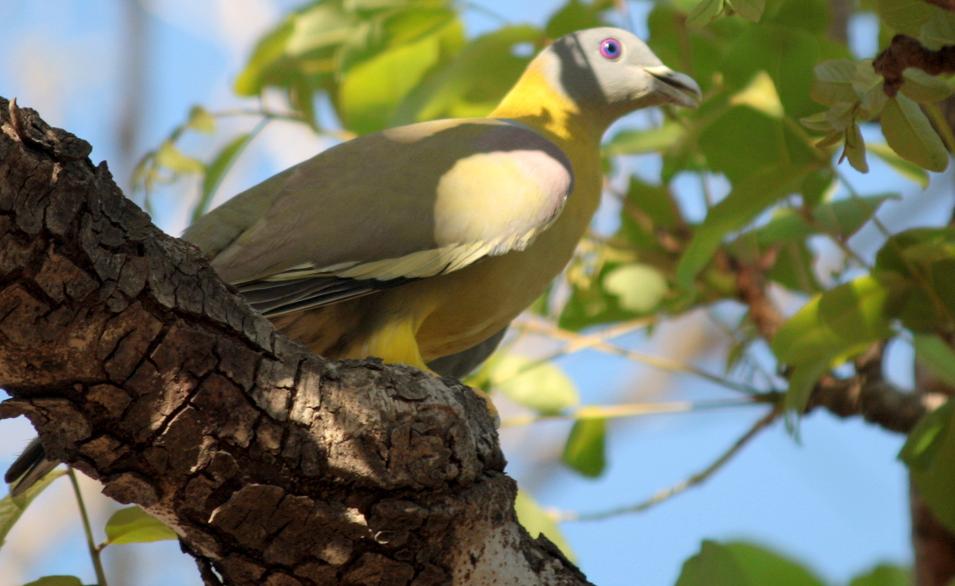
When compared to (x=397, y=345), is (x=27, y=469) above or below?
below

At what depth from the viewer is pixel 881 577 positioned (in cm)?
187

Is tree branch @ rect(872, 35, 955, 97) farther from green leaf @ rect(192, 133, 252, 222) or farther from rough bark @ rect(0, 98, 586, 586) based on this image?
green leaf @ rect(192, 133, 252, 222)

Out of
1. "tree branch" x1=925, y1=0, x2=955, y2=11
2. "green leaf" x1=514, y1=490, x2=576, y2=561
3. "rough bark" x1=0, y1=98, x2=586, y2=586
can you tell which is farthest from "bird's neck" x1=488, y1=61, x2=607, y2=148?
"tree branch" x1=925, y1=0, x2=955, y2=11

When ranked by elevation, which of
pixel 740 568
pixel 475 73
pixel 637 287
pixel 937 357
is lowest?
pixel 740 568

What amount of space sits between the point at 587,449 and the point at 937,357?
1.41 meters

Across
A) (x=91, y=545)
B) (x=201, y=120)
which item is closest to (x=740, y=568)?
(x=91, y=545)

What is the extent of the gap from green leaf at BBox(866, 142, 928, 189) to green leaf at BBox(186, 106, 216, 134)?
1.77 metres

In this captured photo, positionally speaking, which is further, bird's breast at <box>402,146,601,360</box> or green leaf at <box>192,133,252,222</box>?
green leaf at <box>192,133,252,222</box>

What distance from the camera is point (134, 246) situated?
1800 mm

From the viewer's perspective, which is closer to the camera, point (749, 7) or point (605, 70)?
point (749, 7)

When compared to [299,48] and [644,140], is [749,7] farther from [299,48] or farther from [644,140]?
[299,48]

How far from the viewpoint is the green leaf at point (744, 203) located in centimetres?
276

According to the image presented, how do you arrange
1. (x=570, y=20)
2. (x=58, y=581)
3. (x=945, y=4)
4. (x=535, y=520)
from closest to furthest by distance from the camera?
1. (x=945, y=4)
2. (x=58, y=581)
3. (x=535, y=520)
4. (x=570, y=20)

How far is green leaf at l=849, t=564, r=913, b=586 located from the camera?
73.3 inches
